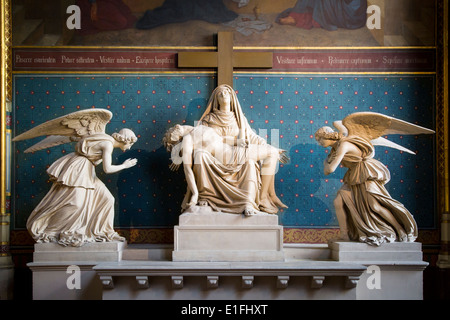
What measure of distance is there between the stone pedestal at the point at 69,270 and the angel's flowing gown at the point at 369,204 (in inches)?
106

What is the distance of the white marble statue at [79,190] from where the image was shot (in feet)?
19.7

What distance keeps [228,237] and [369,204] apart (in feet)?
5.45

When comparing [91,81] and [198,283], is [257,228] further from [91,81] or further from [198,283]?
[91,81]

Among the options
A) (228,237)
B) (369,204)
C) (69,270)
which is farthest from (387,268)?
(69,270)

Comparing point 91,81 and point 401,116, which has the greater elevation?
point 91,81

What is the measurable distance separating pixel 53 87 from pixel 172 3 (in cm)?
201

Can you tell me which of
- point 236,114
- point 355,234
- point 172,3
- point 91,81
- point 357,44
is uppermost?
point 172,3

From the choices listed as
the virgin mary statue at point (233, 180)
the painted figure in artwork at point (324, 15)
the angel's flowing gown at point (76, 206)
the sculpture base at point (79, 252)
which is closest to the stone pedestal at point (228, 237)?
the virgin mary statue at point (233, 180)

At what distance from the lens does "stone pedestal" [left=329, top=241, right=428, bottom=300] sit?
19.0ft

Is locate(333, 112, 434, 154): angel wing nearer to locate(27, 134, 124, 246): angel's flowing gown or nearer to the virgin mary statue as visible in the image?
the virgin mary statue

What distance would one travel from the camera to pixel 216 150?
6344 mm

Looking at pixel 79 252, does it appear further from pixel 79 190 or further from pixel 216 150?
pixel 216 150
